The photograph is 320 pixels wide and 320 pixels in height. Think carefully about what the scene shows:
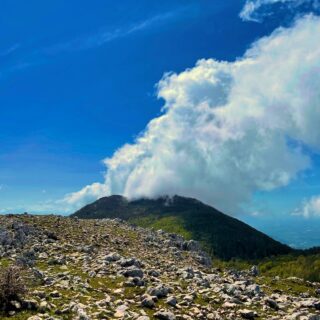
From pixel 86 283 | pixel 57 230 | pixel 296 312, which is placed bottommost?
pixel 296 312

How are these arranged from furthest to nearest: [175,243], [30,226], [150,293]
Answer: [175,243] → [30,226] → [150,293]

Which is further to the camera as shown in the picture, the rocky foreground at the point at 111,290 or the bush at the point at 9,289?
the rocky foreground at the point at 111,290

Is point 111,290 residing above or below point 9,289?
below

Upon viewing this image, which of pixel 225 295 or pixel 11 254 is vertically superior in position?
pixel 11 254

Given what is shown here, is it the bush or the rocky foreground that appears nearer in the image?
the bush

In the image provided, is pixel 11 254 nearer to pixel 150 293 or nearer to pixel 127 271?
pixel 127 271

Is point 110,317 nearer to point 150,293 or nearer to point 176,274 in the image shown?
point 150,293

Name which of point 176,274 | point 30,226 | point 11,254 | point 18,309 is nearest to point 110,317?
point 18,309

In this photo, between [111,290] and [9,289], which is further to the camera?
[111,290]

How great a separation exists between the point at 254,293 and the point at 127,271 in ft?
35.5

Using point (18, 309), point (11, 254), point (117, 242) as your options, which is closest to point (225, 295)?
point (18, 309)

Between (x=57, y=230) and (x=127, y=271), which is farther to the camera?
(x=57, y=230)

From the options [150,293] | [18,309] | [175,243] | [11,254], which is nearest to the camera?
[18,309]

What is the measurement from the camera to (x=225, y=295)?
32938 mm
